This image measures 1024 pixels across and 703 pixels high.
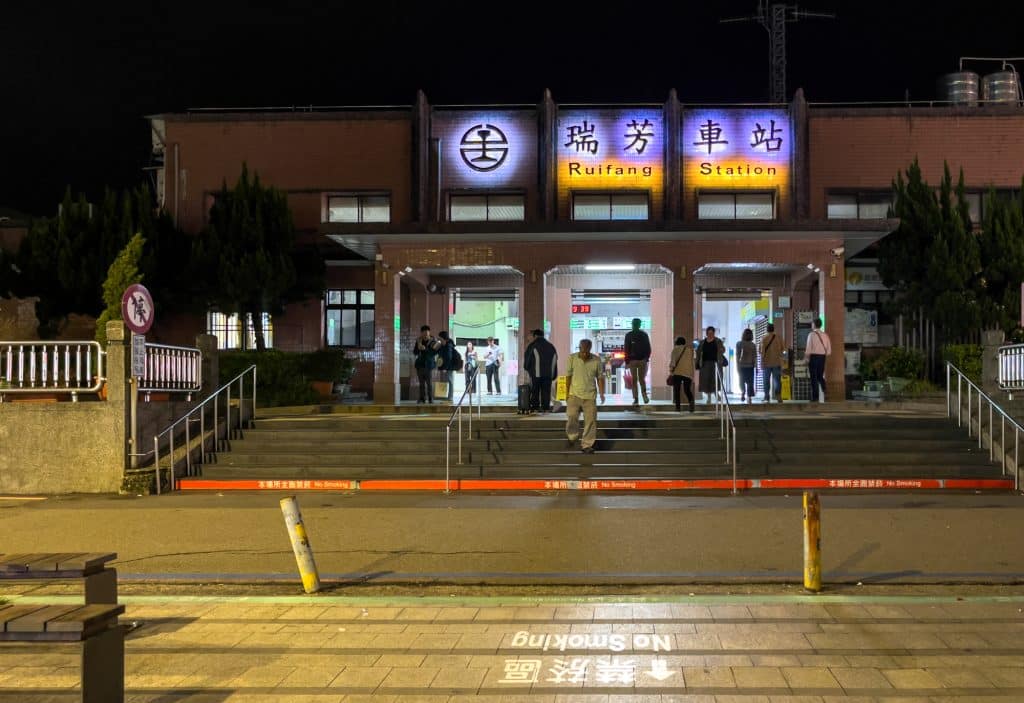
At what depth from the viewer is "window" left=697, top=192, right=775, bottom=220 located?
86.9ft

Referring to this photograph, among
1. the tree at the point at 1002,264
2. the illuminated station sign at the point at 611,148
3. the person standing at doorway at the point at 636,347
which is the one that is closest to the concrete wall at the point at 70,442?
the person standing at doorway at the point at 636,347

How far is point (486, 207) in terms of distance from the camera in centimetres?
2708

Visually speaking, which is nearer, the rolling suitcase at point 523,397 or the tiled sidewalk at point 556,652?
the tiled sidewalk at point 556,652

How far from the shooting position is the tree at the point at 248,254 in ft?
77.8

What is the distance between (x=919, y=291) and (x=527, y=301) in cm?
989

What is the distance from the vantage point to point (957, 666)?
5586 millimetres

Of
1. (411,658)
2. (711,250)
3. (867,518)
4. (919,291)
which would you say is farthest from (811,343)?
(411,658)

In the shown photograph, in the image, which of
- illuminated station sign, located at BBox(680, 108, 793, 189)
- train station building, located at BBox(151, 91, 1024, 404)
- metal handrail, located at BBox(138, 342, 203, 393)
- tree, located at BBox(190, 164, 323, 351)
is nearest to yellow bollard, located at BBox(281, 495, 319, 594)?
metal handrail, located at BBox(138, 342, 203, 393)

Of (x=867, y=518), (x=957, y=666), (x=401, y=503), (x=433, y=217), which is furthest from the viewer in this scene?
(x=433, y=217)

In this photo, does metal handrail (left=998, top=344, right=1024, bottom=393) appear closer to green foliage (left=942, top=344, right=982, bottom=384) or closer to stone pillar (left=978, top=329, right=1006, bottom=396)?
stone pillar (left=978, top=329, right=1006, bottom=396)

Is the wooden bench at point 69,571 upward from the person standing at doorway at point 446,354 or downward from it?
downward

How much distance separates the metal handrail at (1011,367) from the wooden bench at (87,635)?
15.2 metres

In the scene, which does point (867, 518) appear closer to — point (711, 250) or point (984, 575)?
point (984, 575)

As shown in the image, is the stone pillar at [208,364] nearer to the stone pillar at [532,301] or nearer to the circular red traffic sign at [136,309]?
the circular red traffic sign at [136,309]
